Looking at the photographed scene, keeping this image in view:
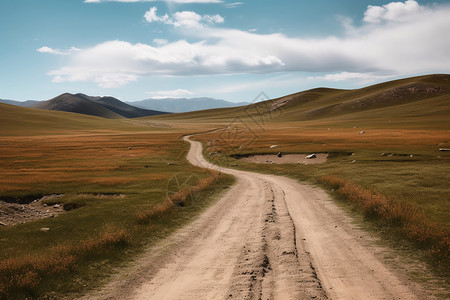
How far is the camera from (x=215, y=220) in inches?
810

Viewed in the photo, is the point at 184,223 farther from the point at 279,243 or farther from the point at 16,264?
the point at 16,264

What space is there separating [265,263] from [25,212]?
21.8 metres

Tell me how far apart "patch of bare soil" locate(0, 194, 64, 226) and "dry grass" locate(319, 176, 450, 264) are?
894 inches

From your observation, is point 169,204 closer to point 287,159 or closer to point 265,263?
point 265,263

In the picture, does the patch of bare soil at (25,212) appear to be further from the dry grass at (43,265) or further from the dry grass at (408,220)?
the dry grass at (408,220)

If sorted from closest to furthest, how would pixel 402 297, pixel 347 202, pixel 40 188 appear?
pixel 402 297, pixel 347 202, pixel 40 188

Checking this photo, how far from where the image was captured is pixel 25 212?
2544cm

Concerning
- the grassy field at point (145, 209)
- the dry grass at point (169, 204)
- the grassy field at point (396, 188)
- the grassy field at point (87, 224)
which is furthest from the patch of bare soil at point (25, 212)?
the grassy field at point (396, 188)

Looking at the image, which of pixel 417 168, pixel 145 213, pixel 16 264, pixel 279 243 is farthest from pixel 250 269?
pixel 417 168

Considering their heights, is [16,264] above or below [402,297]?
above

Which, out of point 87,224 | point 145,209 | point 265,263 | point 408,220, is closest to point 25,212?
point 87,224

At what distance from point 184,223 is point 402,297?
43.1 ft

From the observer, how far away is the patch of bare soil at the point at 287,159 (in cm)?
5250

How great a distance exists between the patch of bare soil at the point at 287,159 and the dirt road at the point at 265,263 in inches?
1238
